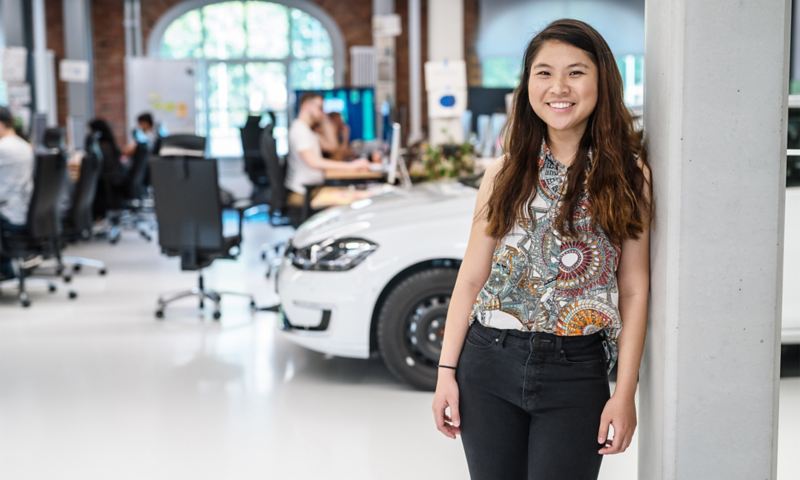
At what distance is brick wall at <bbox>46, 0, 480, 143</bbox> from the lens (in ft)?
54.2

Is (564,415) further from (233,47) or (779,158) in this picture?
(233,47)

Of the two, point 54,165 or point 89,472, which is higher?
point 54,165

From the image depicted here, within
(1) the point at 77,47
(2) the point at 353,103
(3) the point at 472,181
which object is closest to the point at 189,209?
(3) the point at 472,181

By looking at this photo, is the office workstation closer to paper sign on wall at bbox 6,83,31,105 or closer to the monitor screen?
paper sign on wall at bbox 6,83,31,105

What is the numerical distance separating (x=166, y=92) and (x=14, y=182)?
8982 mm

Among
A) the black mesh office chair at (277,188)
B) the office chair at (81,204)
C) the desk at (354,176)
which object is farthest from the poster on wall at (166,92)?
the desk at (354,176)

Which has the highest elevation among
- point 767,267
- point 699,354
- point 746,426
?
point 767,267

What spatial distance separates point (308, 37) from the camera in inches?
660

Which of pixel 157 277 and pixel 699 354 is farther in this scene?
pixel 157 277

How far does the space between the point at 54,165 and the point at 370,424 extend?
3.61 meters

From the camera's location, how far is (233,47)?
Result: 16.7 metres

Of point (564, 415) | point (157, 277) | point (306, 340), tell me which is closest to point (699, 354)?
point (564, 415)

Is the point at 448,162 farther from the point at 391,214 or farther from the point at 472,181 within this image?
the point at 391,214

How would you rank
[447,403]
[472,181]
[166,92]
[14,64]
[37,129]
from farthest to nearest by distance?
[166,92], [14,64], [37,129], [472,181], [447,403]
